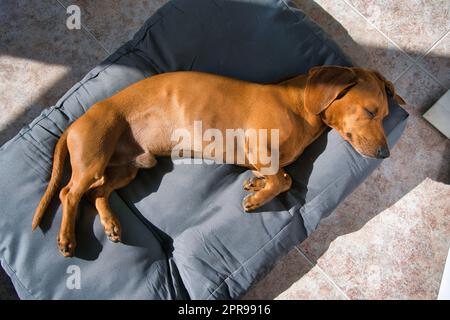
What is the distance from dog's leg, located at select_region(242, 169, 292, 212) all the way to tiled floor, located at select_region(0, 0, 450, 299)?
0.72 m

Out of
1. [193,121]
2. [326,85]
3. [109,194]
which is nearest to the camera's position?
[326,85]

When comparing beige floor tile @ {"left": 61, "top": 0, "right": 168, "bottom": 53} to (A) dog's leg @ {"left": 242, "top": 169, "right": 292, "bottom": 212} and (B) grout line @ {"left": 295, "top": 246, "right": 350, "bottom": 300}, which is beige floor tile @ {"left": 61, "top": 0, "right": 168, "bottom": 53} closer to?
(A) dog's leg @ {"left": 242, "top": 169, "right": 292, "bottom": 212}

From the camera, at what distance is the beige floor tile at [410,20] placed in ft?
10.6

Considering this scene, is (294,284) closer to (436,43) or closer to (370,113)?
(370,113)

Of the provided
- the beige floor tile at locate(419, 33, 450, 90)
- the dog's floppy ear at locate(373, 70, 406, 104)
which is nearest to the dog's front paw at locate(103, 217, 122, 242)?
the dog's floppy ear at locate(373, 70, 406, 104)

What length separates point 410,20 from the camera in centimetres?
325

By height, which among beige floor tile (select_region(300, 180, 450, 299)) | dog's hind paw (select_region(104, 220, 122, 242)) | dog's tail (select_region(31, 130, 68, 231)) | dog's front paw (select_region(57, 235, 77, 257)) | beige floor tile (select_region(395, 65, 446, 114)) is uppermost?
dog's tail (select_region(31, 130, 68, 231))

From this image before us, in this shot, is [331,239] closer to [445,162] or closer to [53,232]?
[445,162]

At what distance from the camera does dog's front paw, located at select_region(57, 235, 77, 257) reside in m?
2.53

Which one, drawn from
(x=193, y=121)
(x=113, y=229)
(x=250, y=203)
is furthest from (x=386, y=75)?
(x=113, y=229)

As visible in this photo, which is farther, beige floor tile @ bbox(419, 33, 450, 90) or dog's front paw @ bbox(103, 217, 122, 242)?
beige floor tile @ bbox(419, 33, 450, 90)

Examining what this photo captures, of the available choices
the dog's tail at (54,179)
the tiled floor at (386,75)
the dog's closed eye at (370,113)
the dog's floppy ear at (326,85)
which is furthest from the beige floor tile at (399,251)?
the dog's tail at (54,179)

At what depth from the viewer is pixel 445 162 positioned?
3.19 metres

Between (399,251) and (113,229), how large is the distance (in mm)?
2101
